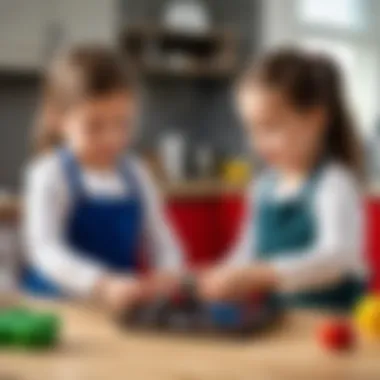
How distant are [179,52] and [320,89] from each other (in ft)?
6.69

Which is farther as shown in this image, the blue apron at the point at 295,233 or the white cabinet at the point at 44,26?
the white cabinet at the point at 44,26

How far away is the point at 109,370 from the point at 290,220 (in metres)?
0.88

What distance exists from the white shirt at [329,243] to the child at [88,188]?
227mm

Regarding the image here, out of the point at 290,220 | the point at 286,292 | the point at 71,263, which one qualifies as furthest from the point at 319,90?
the point at 71,263

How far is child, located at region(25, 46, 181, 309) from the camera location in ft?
5.71

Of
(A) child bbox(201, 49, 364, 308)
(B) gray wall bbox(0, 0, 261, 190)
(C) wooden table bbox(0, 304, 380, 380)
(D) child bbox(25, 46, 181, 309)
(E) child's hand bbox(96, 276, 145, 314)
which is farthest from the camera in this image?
(B) gray wall bbox(0, 0, 261, 190)

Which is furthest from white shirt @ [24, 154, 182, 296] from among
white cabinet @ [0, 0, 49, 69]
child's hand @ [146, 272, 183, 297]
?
white cabinet @ [0, 0, 49, 69]

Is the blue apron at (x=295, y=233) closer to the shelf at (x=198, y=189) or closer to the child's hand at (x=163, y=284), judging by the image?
the child's hand at (x=163, y=284)

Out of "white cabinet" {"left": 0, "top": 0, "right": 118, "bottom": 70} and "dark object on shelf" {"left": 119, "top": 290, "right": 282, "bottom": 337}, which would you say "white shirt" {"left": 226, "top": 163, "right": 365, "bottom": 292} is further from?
"white cabinet" {"left": 0, "top": 0, "right": 118, "bottom": 70}

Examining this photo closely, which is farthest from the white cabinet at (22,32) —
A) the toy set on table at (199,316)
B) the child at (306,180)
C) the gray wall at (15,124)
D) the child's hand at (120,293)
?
the toy set on table at (199,316)

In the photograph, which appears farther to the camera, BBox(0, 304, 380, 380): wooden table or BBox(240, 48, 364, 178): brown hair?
BBox(240, 48, 364, 178): brown hair

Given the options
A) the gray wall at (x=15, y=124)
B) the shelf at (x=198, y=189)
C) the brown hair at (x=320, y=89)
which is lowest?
the brown hair at (x=320, y=89)

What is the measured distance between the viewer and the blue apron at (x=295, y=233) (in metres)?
1.66

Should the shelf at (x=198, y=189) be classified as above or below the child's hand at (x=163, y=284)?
above
